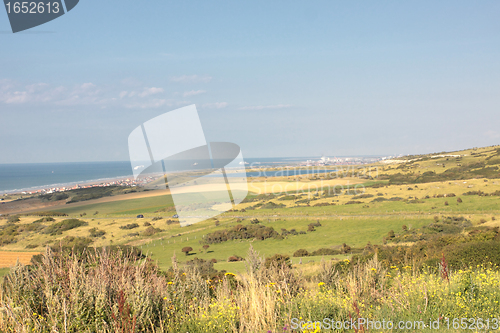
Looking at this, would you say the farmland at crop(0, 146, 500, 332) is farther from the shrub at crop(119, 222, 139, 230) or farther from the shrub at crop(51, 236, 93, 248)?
the shrub at crop(51, 236, 93, 248)

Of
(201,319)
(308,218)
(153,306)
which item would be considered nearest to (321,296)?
(201,319)

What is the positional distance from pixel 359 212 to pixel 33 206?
58.9 meters

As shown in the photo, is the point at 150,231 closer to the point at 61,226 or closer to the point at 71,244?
the point at 71,244

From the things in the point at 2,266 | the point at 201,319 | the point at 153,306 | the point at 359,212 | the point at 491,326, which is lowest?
the point at 359,212

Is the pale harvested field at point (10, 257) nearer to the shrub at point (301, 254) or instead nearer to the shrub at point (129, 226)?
the shrub at point (129, 226)

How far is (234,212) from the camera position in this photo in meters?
52.1

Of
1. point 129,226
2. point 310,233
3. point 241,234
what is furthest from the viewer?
point 129,226

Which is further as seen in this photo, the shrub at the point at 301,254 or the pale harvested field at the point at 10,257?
the pale harvested field at the point at 10,257

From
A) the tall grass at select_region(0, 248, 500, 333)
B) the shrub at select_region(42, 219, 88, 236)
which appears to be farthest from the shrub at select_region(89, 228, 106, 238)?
the tall grass at select_region(0, 248, 500, 333)

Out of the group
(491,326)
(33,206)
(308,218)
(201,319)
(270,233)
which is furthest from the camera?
(33,206)

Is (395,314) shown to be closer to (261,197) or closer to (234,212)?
(234,212)

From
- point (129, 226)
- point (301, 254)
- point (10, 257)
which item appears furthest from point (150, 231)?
point (301, 254)

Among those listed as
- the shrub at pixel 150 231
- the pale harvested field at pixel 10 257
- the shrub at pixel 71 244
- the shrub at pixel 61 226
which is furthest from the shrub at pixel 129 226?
the pale harvested field at pixel 10 257

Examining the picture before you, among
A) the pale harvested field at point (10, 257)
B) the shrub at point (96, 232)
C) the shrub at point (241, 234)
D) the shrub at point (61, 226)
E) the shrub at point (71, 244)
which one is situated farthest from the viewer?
the shrub at point (61, 226)
